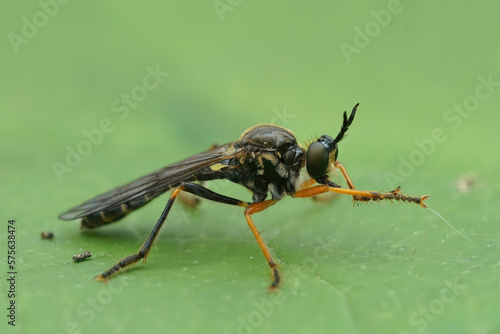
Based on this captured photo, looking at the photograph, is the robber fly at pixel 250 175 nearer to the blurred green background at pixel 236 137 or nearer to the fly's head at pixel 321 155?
the fly's head at pixel 321 155

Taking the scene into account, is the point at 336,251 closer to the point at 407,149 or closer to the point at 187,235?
the point at 187,235

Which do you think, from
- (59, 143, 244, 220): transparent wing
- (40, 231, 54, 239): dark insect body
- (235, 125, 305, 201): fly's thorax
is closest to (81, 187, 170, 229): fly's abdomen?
(59, 143, 244, 220): transparent wing

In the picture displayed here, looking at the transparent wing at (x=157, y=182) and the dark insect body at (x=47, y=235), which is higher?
the transparent wing at (x=157, y=182)

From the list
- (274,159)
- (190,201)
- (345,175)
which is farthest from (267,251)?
(190,201)

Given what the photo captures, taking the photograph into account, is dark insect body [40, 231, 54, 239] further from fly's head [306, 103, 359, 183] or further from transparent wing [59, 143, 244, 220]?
fly's head [306, 103, 359, 183]

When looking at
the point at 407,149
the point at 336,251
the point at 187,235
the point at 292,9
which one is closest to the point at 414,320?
the point at 336,251

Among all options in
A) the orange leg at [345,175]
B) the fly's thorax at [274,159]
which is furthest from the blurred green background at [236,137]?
the fly's thorax at [274,159]
